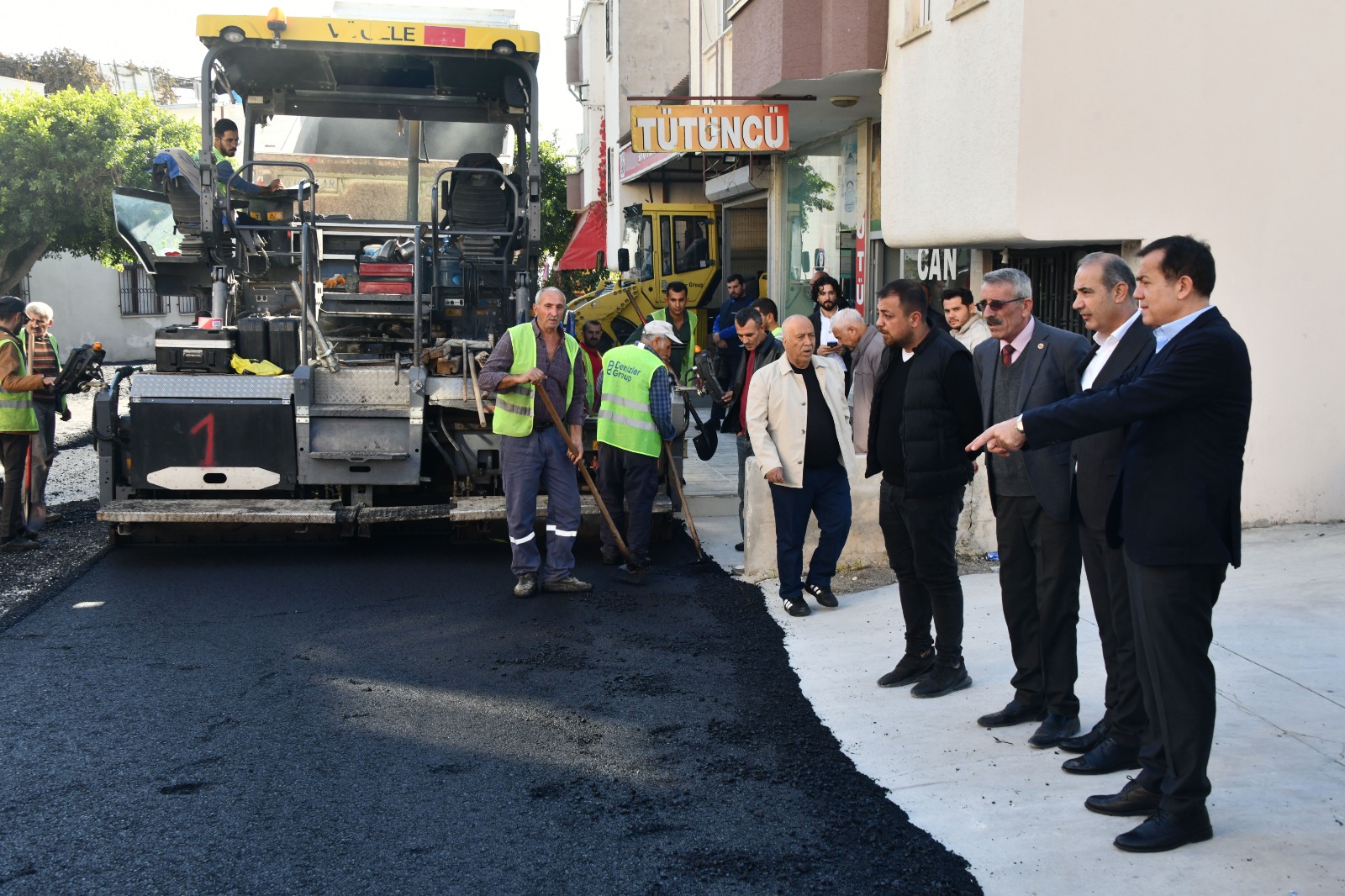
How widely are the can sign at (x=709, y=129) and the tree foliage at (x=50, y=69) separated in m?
34.1

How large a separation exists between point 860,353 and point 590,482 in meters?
1.84

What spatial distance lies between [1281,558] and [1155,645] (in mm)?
4202

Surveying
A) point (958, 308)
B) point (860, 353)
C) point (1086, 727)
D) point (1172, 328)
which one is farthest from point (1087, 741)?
point (860, 353)

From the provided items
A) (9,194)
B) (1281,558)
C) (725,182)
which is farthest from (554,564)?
(9,194)

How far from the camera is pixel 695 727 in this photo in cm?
522

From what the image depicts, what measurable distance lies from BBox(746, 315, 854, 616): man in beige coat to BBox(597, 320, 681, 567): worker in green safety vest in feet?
4.59

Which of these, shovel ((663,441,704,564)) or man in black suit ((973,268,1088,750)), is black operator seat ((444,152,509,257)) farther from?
man in black suit ((973,268,1088,750))

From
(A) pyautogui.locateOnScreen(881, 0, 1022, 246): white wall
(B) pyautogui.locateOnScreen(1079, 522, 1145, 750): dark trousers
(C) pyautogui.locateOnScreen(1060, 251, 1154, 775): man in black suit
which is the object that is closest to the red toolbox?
(A) pyautogui.locateOnScreen(881, 0, 1022, 246): white wall

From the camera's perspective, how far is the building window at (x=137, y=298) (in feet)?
122

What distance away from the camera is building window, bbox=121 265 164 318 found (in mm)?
37094

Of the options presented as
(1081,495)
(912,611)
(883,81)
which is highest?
(883,81)

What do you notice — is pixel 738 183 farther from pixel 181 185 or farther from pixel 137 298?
pixel 137 298

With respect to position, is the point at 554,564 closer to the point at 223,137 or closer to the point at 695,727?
the point at 695,727

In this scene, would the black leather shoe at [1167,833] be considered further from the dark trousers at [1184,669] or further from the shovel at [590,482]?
the shovel at [590,482]
